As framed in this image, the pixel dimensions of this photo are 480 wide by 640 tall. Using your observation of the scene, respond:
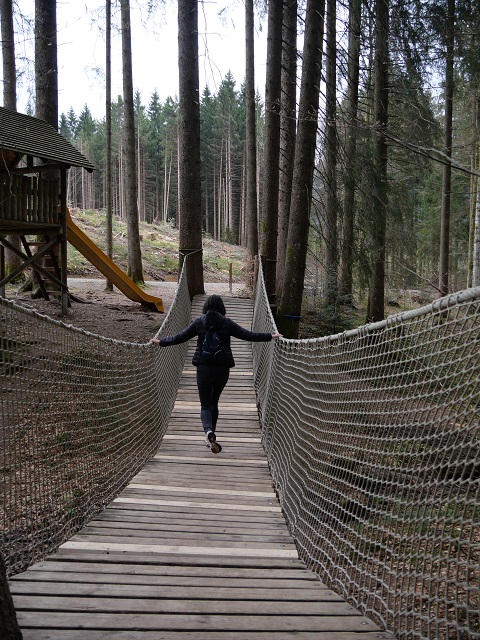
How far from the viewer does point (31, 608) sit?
141cm

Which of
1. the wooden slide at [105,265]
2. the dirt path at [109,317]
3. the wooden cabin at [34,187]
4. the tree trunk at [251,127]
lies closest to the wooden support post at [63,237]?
the wooden cabin at [34,187]

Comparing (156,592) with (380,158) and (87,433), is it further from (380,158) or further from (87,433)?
(380,158)

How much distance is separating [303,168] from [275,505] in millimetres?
3929

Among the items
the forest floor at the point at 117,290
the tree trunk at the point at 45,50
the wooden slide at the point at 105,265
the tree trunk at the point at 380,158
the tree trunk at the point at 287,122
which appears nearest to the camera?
the tree trunk at the point at 380,158

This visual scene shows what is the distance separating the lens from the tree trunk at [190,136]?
8.09 metres

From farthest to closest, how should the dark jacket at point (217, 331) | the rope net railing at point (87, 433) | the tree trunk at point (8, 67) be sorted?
the tree trunk at point (8, 67) → the dark jacket at point (217, 331) → the rope net railing at point (87, 433)

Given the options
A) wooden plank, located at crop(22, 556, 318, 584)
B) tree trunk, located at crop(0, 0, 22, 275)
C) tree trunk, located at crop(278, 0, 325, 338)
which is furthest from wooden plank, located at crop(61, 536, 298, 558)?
tree trunk, located at crop(0, 0, 22, 275)

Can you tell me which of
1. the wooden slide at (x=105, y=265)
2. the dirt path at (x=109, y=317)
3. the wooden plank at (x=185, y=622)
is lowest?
the wooden plank at (x=185, y=622)

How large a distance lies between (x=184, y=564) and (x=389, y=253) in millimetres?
8053

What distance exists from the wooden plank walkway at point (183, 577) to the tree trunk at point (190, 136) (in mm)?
5388

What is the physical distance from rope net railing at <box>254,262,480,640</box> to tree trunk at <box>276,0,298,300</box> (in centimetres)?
394

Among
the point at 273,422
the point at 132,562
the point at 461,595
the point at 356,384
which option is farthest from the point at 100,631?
the point at 273,422

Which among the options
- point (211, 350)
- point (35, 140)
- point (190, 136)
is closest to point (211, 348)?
point (211, 350)

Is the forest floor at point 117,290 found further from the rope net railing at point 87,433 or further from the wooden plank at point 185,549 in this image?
the wooden plank at point 185,549
